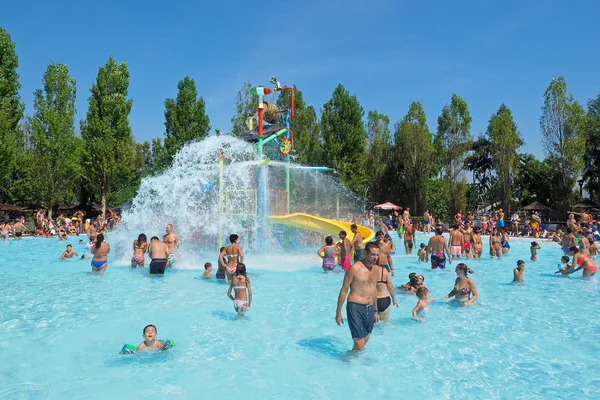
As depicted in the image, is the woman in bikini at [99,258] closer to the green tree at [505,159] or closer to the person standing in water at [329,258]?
the person standing in water at [329,258]

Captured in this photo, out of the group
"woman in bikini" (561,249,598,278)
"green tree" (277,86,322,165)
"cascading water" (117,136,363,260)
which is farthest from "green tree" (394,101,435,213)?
"woman in bikini" (561,249,598,278)

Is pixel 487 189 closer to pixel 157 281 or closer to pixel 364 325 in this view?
pixel 157 281

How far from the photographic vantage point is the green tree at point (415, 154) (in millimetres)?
41781

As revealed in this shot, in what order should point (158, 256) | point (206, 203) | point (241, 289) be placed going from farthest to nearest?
point (206, 203), point (158, 256), point (241, 289)

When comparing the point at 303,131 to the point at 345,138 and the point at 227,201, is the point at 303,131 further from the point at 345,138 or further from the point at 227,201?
the point at 227,201

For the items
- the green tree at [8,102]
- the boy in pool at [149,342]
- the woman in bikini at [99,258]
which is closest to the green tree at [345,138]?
the green tree at [8,102]

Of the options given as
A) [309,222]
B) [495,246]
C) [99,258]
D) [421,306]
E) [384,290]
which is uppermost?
[309,222]

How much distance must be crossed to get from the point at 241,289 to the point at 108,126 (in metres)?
31.0

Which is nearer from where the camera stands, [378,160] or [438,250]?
[438,250]

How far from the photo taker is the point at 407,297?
32.3 feet

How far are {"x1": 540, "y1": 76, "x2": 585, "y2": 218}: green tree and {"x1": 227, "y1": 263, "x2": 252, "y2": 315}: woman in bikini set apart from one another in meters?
33.6

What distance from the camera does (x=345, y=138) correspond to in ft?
129

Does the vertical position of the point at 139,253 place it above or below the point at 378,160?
below

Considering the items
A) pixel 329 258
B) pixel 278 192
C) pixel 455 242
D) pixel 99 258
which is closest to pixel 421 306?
pixel 329 258
